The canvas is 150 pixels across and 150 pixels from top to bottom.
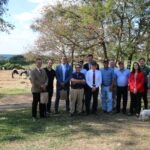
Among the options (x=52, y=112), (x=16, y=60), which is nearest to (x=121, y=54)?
(x=52, y=112)

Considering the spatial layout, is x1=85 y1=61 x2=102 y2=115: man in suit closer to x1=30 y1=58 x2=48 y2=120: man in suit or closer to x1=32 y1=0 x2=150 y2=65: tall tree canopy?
x1=30 y1=58 x2=48 y2=120: man in suit

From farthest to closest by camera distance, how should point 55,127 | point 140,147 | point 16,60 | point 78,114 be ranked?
point 16,60
point 78,114
point 55,127
point 140,147

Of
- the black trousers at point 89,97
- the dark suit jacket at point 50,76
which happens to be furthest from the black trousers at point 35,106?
the black trousers at point 89,97

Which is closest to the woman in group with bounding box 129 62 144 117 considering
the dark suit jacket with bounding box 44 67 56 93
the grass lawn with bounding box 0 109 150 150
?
the grass lawn with bounding box 0 109 150 150

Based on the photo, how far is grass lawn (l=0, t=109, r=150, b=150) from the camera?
10273 millimetres

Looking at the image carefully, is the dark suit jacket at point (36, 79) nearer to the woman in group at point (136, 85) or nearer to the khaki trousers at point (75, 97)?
the khaki trousers at point (75, 97)

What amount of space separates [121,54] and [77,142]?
15.2 metres

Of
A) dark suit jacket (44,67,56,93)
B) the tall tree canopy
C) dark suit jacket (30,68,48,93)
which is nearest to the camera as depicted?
dark suit jacket (30,68,48,93)

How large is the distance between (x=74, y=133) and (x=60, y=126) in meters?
1.07

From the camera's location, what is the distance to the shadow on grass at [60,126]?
37.7 feet

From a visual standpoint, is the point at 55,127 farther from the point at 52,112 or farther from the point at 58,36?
the point at 58,36

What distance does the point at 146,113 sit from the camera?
13742 mm

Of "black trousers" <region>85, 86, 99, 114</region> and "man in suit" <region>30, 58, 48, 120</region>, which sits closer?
"man in suit" <region>30, 58, 48, 120</region>

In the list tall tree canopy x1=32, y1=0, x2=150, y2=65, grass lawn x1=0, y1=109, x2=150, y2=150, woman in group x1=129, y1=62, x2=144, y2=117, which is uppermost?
tall tree canopy x1=32, y1=0, x2=150, y2=65
